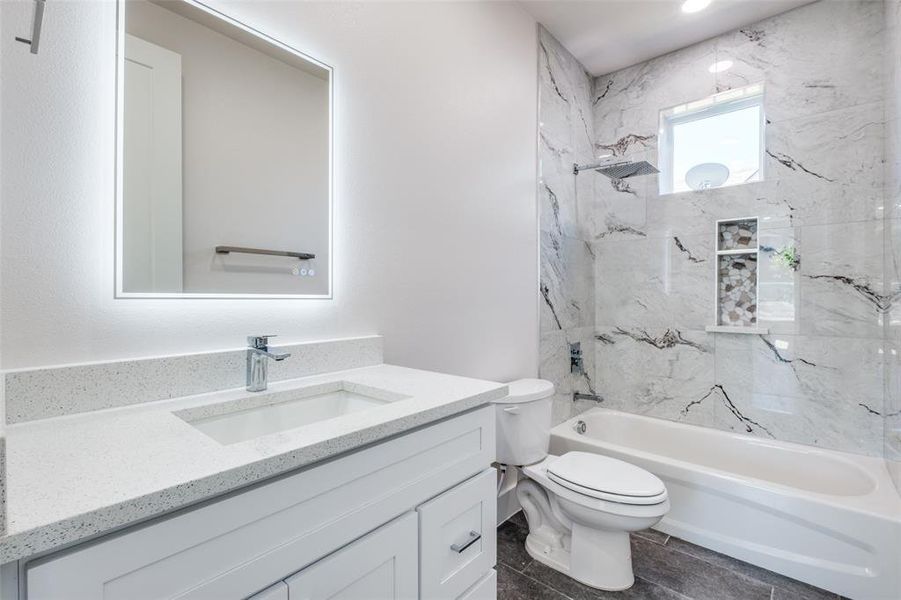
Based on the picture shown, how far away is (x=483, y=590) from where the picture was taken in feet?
3.87

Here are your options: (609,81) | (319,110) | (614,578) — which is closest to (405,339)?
(319,110)

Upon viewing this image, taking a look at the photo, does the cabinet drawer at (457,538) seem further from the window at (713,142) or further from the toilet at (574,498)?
the window at (713,142)

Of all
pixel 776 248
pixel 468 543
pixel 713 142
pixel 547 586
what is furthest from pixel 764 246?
pixel 468 543

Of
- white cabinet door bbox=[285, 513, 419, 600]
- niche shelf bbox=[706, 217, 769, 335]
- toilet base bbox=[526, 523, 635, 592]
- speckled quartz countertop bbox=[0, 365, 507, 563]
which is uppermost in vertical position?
niche shelf bbox=[706, 217, 769, 335]

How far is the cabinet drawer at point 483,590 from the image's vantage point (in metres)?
1.12

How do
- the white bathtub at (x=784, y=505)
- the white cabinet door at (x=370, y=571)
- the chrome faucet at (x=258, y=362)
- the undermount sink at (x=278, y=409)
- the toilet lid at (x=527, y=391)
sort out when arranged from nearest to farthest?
1. the white cabinet door at (x=370, y=571)
2. the undermount sink at (x=278, y=409)
3. the chrome faucet at (x=258, y=362)
4. the white bathtub at (x=784, y=505)
5. the toilet lid at (x=527, y=391)

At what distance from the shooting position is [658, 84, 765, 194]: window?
2.56 metres

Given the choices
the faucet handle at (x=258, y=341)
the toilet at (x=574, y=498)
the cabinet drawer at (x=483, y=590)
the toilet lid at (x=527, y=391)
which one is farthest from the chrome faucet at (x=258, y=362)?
the toilet lid at (x=527, y=391)

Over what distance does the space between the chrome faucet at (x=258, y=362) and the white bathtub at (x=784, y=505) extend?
1808 millimetres

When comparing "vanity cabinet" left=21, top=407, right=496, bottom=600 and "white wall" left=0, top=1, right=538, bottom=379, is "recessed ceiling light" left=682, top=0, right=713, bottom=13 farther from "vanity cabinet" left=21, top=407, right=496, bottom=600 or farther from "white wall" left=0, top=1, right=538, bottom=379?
"vanity cabinet" left=21, top=407, right=496, bottom=600

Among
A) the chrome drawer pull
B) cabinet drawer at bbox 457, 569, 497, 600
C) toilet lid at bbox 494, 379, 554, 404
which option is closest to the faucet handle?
the chrome drawer pull

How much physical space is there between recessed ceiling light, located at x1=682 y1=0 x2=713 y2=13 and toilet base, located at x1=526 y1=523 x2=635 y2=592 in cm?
262

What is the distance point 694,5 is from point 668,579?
9.20ft

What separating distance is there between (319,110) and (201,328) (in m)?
0.80
